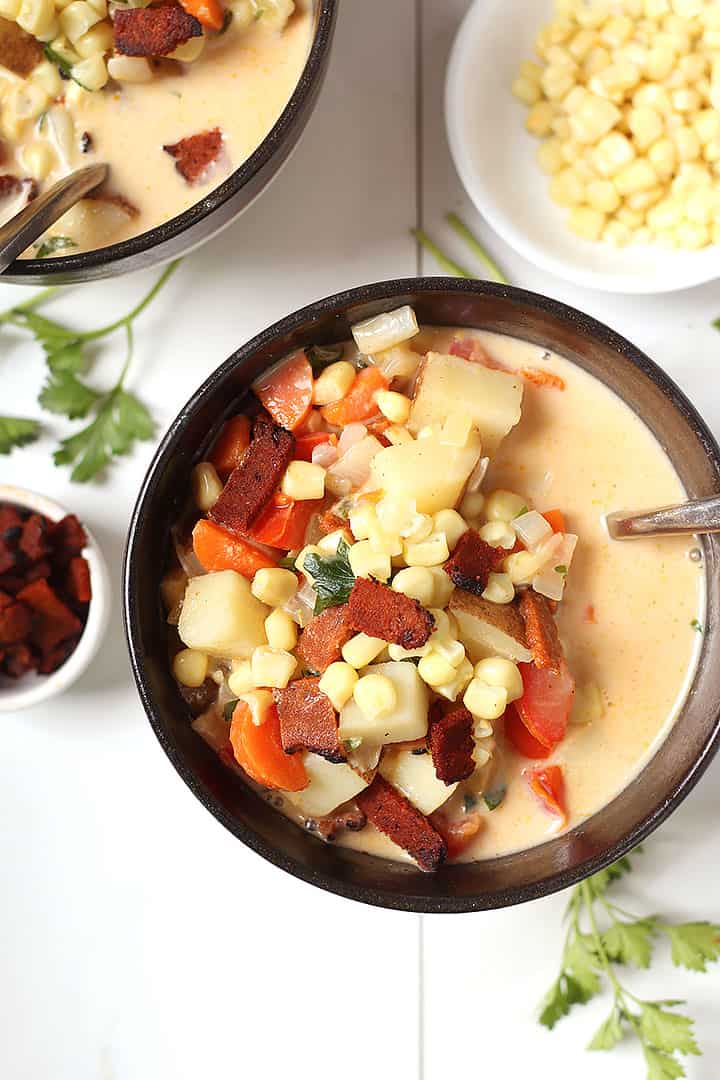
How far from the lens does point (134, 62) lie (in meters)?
2.80

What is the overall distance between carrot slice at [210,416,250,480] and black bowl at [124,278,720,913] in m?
0.03

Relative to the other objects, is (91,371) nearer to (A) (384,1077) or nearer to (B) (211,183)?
(B) (211,183)

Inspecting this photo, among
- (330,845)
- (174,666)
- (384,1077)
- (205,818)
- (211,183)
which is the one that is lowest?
(384,1077)

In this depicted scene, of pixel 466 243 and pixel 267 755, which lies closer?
pixel 267 755

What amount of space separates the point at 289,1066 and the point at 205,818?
0.77 meters

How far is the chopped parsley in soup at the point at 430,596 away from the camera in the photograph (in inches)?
101

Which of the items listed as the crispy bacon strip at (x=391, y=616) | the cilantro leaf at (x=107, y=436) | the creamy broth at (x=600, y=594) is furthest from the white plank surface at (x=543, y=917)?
the crispy bacon strip at (x=391, y=616)

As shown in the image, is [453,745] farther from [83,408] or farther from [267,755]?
[83,408]

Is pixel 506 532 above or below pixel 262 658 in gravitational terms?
above

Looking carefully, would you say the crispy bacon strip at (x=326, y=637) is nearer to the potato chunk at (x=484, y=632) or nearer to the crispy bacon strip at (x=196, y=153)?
the potato chunk at (x=484, y=632)

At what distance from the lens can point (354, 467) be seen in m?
2.75

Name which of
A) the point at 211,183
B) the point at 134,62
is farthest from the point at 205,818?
the point at 134,62

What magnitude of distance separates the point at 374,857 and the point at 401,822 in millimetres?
252

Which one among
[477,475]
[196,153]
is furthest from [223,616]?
[196,153]
